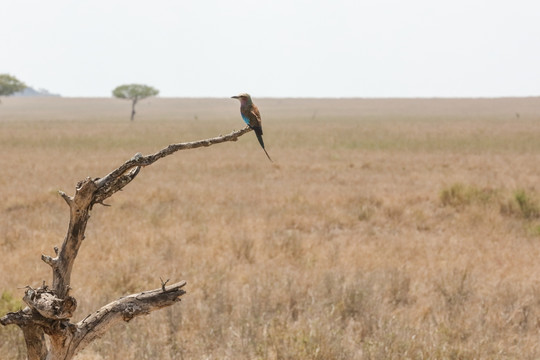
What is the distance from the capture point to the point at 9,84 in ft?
249

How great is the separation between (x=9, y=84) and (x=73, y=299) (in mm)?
81793

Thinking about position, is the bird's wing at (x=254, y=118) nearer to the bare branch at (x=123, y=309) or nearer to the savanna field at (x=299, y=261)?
the bare branch at (x=123, y=309)

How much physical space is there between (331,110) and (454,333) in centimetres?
10719

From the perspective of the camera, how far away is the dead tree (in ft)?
7.07

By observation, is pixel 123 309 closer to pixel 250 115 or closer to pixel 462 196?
pixel 250 115

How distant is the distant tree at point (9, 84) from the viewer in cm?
7550

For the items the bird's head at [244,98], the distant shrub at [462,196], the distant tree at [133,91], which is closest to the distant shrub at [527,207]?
the distant shrub at [462,196]

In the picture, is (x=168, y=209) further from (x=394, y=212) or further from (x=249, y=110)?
(x=249, y=110)

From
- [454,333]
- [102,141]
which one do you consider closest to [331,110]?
[102,141]

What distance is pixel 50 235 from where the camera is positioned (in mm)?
9391

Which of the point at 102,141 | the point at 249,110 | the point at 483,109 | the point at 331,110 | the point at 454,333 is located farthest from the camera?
the point at 331,110

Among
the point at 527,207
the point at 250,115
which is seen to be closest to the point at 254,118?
the point at 250,115

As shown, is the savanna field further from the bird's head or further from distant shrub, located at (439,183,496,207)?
the bird's head

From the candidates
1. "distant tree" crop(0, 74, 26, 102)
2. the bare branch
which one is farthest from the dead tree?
"distant tree" crop(0, 74, 26, 102)
